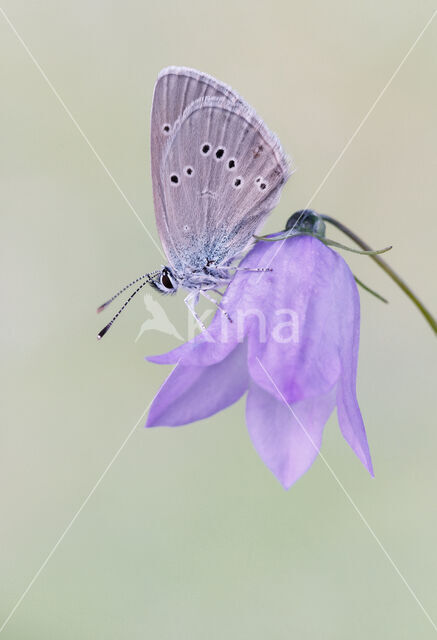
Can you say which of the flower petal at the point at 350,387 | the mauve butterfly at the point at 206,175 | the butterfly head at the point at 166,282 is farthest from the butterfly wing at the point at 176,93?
the flower petal at the point at 350,387

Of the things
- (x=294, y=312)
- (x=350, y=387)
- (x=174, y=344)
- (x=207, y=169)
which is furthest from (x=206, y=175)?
(x=174, y=344)

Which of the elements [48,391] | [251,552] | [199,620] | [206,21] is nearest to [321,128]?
[206,21]

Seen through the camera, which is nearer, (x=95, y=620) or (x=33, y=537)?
(x=95, y=620)

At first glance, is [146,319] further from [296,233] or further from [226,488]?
[296,233]

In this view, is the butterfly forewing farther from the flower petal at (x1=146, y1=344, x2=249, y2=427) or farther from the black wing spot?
the flower petal at (x1=146, y1=344, x2=249, y2=427)

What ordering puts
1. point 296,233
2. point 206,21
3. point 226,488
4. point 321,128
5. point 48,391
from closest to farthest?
point 296,233 < point 226,488 < point 48,391 < point 321,128 < point 206,21

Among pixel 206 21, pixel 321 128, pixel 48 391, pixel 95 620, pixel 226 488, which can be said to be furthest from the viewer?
pixel 206 21

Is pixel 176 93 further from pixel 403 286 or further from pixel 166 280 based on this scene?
pixel 403 286

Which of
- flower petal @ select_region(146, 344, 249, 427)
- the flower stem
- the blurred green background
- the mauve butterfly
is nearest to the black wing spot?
the mauve butterfly
